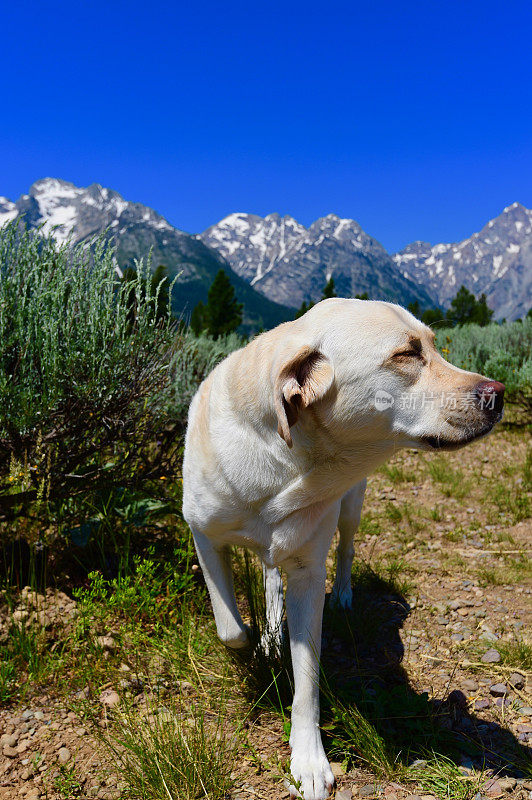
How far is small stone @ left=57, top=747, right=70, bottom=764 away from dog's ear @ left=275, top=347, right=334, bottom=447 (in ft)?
4.81

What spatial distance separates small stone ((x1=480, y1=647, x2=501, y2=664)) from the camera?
8.06ft

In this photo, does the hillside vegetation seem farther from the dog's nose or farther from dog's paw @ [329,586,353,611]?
the dog's nose

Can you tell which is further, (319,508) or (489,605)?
(489,605)

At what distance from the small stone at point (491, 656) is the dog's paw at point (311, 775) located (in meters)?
1.04

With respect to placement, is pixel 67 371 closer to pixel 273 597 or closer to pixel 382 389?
pixel 273 597

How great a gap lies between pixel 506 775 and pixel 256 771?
34.9 inches

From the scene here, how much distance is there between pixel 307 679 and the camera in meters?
1.89

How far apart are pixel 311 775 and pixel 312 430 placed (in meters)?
1.18

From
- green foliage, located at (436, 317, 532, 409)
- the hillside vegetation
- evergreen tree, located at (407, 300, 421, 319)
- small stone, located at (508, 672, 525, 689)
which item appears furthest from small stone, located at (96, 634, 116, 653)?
green foliage, located at (436, 317, 532, 409)

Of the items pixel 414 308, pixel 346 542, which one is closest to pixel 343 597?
pixel 346 542

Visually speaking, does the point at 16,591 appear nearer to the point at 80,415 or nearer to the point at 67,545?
the point at 67,545

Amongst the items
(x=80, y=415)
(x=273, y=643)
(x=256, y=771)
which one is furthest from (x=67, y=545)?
(x=256, y=771)

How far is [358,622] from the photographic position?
110 inches

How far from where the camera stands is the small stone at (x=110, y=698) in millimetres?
2180
